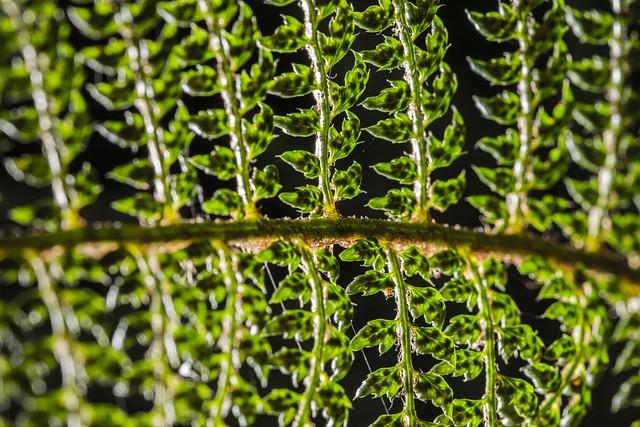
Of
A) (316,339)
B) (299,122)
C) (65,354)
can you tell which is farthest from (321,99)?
(65,354)

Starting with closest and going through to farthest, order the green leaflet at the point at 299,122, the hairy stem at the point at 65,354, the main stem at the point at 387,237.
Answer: the hairy stem at the point at 65,354 → the main stem at the point at 387,237 → the green leaflet at the point at 299,122

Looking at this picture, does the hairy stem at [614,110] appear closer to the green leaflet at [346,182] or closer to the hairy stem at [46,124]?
the green leaflet at [346,182]

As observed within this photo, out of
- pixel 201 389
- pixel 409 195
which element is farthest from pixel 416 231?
pixel 201 389

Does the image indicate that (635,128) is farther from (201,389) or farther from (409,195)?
(201,389)

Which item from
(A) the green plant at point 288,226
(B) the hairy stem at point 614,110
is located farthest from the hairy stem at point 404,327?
(B) the hairy stem at point 614,110

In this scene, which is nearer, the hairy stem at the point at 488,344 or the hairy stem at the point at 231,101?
the hairy stem at the point at 231,101

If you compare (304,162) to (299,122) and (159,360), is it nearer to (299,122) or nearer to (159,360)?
(299,122)

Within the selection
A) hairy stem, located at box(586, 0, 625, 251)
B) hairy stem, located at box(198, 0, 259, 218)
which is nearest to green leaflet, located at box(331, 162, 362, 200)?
hairy stem, located at box(198, 0, 259, 218)
